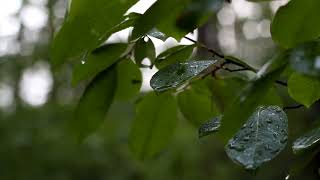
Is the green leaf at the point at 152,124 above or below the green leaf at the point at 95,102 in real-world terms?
below

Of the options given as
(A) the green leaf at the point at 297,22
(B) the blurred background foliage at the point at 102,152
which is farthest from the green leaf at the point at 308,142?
(B) the blurred background foliage at the point at 102,152

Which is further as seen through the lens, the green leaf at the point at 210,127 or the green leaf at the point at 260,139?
the green leaf at the point at 210,127

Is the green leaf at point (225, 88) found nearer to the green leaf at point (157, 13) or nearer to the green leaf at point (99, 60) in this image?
the green leaf at point (99, 60)

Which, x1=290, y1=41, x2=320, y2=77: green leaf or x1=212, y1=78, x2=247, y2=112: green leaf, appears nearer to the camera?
x1=290, y1=41, x2=320, y2=77: green leaf

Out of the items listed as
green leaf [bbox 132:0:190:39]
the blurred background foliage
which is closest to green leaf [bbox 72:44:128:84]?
green leaf [bbox 132:0:190:39]

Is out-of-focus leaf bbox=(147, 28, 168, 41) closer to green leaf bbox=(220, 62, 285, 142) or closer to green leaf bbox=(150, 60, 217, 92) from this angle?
green leaf bbox=(150, 60, 217, 92)

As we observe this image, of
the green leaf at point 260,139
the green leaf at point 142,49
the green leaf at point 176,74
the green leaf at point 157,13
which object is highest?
the green leaf at point 157,13
